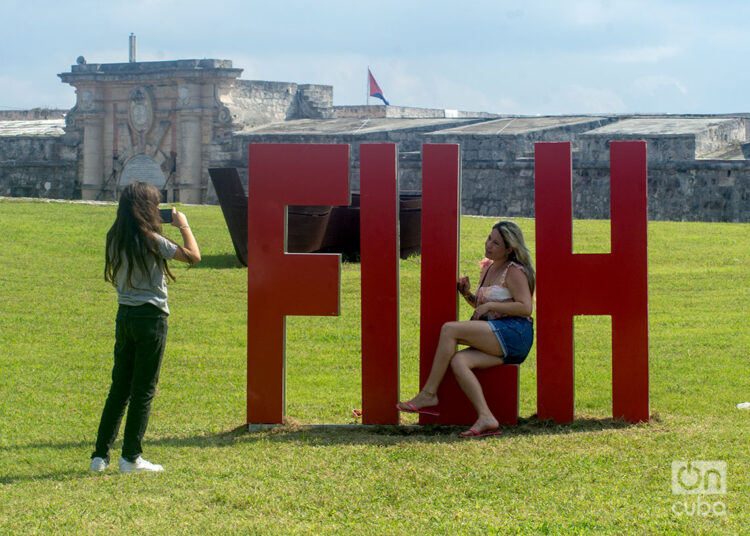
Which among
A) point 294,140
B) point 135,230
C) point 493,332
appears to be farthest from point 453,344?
point 294,140

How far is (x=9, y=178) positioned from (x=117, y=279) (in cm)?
2969

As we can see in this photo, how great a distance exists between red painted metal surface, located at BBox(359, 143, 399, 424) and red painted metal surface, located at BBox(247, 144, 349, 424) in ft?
0.53

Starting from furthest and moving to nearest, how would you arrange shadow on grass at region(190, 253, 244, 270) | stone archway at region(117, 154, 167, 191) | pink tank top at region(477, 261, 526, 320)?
stone archway at region(117, 154, 167, 191), shadow on grass at region(190, 253, 244, 270), pink tank top at region(477, 261, 526, 320)

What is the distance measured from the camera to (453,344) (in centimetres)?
556

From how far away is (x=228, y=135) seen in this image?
97.7ft

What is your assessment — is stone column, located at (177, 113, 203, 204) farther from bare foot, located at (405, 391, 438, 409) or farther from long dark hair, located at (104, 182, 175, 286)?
long dark hair, located at (104, 182, 175, 286)

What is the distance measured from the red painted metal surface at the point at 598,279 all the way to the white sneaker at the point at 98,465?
97.3 inches

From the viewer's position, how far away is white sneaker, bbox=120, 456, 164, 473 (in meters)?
4.85

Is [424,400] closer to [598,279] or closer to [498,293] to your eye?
[498,293]

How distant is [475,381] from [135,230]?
6.70 feet

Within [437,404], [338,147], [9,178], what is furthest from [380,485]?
[9,178]

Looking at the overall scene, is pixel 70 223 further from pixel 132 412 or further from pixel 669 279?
pixel 132 412

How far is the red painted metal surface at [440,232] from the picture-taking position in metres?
5.74

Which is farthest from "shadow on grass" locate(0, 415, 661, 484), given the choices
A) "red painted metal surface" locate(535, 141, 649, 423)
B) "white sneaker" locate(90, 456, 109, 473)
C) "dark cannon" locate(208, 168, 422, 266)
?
"dark cannon" locate(208, 168, 422, 266)
